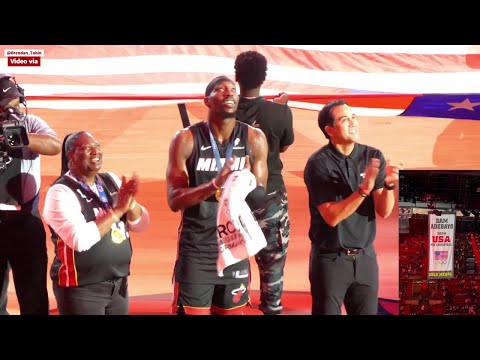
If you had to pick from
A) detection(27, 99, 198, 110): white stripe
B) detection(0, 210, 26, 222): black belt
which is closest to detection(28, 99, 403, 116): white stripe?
detection(27, 99, 198, 110): white stripe

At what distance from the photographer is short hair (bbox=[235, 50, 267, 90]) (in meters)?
5.47

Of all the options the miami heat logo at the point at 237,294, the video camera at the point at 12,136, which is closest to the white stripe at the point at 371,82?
the video camera at the point at 12,136

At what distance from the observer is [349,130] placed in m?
5.38

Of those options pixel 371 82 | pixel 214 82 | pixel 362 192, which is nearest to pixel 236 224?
pixel 362 192

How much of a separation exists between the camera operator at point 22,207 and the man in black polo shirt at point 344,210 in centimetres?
185

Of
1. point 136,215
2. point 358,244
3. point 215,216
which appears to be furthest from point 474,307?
point 136,215

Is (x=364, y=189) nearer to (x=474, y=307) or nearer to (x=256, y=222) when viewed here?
(x=256, y=222)

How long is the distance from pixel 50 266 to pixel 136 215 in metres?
0.71

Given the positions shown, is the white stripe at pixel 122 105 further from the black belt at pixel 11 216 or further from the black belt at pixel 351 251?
the black belt at pixel 351 251

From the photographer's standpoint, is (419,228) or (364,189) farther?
(419,228)

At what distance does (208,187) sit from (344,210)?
0.95 metres

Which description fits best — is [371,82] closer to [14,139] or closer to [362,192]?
[362,192]

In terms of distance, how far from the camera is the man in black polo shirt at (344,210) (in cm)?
511

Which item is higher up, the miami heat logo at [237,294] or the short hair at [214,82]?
the short hair at [214,82]
